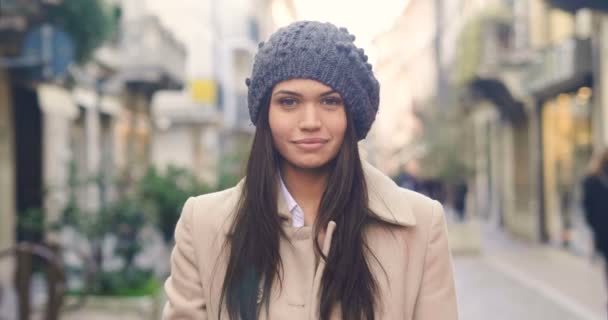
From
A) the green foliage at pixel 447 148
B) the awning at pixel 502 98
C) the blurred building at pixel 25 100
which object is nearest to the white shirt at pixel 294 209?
the blurred building at pixel 25 100

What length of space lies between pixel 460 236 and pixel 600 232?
288 inches

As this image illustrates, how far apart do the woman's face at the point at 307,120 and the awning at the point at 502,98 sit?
65.0 feet

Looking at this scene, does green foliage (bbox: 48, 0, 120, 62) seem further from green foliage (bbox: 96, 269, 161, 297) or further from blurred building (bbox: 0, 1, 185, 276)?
green foliage (bbox: 96, 269, 161, 297)

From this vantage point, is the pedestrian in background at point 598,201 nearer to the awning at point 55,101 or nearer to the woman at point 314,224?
the woman at point 314,224

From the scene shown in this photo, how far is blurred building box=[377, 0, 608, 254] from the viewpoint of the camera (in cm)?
1459

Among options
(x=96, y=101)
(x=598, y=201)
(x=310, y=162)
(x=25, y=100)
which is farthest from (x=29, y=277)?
(x=96, y=101)

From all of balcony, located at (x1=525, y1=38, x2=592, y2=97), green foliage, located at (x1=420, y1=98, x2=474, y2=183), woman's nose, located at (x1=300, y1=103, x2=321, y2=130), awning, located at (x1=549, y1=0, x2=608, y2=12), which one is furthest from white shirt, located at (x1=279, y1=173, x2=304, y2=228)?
green foliage, located at (x1=420, y1=98, x2=474, y2=183)

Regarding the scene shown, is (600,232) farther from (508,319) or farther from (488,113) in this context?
(488,113)

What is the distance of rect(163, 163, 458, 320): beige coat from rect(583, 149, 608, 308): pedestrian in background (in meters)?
6.76

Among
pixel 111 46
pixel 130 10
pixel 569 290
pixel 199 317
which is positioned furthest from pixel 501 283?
pixel 130 10

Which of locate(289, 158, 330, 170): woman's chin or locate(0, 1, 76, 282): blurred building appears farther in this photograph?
locate(0, 1, 76, 282): blurred building

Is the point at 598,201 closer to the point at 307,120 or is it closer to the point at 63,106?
the point at 307,120

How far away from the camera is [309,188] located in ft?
7.68

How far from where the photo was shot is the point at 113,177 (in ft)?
30.9
